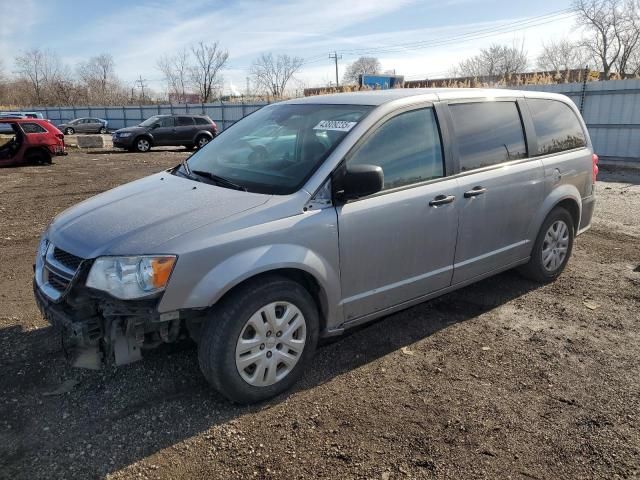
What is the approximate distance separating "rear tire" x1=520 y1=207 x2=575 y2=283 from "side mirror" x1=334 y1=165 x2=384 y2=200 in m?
2.31

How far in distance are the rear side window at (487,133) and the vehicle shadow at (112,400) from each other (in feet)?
4.45

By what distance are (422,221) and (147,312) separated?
1920mm

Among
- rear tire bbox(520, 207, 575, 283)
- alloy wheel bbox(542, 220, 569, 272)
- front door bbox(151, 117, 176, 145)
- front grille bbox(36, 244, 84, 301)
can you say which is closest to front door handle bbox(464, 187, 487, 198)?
rear tire bbox(520, 207, 575, 283)

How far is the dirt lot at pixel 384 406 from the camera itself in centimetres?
253

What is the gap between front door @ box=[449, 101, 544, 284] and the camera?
3.84 m

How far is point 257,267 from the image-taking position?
279 cm

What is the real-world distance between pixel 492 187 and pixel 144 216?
2.61m

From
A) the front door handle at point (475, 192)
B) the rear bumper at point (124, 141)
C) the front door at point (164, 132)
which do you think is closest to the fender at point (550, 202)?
the front door handle at point (475, 192)

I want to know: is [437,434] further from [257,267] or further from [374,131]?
[374,131]

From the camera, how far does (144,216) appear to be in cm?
299

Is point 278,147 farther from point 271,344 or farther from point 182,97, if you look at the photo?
point 182,97

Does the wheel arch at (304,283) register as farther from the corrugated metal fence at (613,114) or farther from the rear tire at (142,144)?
the rear tire at (142,144)

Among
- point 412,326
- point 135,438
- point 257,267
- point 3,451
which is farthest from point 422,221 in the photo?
point 3,451

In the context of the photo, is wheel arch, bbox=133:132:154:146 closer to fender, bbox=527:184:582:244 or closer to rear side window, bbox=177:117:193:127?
rear side window, bbox=177:117:193:127
